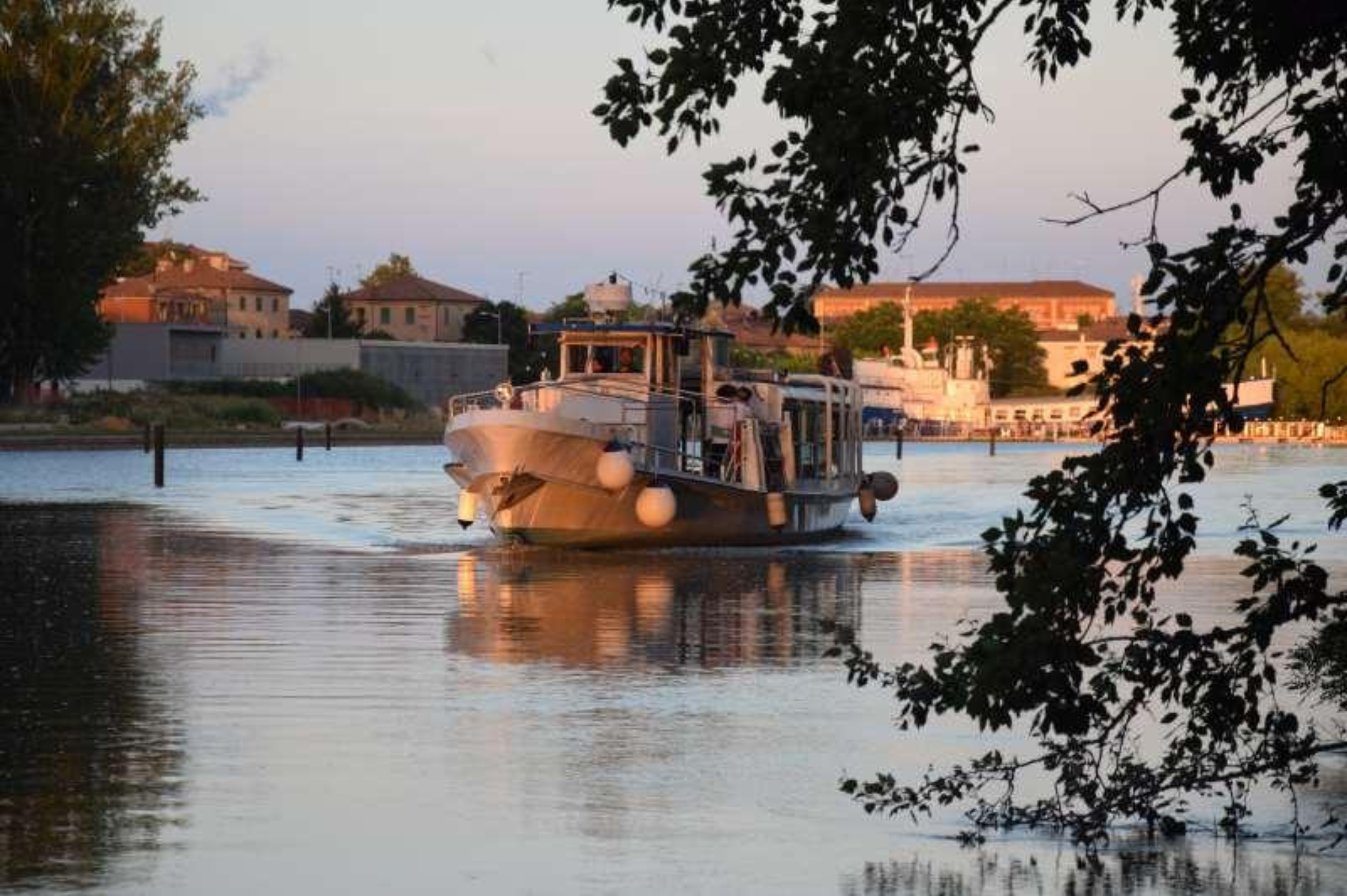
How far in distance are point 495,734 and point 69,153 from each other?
88019 mm

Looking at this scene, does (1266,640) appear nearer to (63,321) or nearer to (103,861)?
(103,861)

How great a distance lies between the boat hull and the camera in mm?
40531

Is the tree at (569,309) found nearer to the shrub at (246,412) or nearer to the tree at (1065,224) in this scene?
the shrub at (246,412)

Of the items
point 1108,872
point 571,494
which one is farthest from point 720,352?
point 1108,872

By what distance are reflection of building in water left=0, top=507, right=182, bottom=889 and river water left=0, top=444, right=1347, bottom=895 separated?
5 centimetres

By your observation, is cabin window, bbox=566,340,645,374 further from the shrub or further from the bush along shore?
the shrub

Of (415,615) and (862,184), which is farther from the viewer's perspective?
(415,615)

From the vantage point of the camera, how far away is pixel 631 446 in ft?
135

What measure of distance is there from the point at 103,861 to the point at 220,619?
49.7ft

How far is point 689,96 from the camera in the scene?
11906mm

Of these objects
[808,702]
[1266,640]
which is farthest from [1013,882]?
[808,702]

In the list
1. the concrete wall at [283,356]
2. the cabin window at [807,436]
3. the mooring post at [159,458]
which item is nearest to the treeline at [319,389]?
the concrete wall at [283,356]

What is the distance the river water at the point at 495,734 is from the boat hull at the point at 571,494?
0.86 metres

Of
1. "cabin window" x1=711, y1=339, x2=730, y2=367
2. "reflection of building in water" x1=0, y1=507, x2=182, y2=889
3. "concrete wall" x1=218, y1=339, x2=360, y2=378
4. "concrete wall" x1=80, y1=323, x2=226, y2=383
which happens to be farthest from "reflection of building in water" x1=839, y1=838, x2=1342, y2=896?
"concrete wall" x1=218, y1=339, x2=360, y2=378
